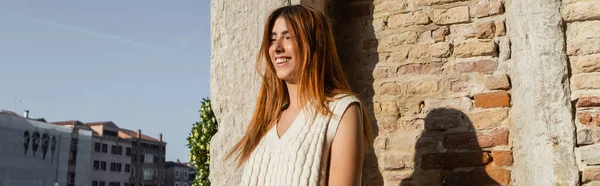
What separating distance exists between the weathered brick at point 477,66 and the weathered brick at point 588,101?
0.38 m

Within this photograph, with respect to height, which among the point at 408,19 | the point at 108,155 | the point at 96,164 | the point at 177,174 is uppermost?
the point at 408,19

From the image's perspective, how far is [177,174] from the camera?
67562 mm

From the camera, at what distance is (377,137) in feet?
8.83

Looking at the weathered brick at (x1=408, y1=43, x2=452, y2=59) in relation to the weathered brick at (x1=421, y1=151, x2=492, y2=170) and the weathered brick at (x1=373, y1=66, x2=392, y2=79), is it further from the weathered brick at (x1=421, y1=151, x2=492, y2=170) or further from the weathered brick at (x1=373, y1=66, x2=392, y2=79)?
the weathered brick at (x1=421, y1=151, x2=492, y2=170)

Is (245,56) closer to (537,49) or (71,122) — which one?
(537,49)

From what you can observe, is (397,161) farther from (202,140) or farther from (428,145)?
(202,140)

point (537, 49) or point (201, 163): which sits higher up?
point (537, 49)

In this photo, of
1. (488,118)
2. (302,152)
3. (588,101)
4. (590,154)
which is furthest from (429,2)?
(302,152)

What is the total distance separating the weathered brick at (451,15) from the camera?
2.61m

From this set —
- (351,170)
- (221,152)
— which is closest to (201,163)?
(221,152)

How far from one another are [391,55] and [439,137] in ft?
1.50

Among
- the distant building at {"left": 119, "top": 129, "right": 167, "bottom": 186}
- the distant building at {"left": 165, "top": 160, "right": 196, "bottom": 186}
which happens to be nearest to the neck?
the distant building at {"left": 119, "top": 129, "right": 167, "bottom": 186}

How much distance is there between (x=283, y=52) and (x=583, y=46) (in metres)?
1.29

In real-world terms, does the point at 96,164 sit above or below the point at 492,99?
below
